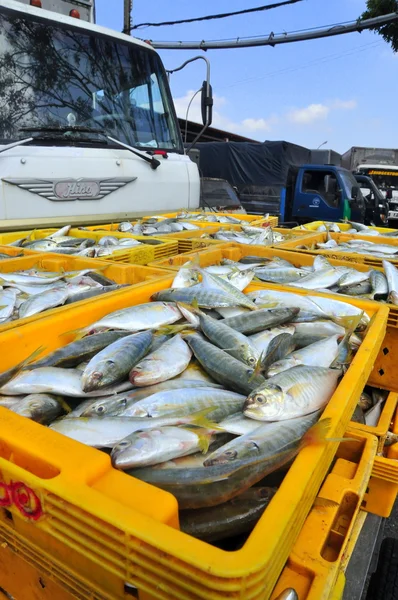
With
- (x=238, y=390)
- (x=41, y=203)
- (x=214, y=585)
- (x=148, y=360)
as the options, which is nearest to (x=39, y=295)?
(x=148, y=360)

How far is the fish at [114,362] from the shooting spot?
1.41 m

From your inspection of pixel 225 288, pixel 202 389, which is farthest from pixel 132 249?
pixel 202 389

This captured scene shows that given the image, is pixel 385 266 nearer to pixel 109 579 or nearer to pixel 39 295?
pixel 39 295

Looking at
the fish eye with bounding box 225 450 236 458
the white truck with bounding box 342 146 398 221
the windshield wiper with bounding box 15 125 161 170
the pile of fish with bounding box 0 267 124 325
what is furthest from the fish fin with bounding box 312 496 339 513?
the white truck with bounding box 342 146 398 221

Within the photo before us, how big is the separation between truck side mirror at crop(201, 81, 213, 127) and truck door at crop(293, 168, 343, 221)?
6.96 metres

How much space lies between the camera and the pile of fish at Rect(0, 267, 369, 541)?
1.01 metres

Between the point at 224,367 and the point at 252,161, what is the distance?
15.7 meters

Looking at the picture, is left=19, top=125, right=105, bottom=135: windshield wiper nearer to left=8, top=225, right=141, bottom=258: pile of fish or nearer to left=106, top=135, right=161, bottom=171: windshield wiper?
left=106, top=135, right=161, bottom=171: windshield wiper

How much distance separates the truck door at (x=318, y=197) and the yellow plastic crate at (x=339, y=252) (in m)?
6.84

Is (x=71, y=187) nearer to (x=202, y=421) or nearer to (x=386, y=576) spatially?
(x=202, y=421)

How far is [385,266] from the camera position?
2816 millimetres

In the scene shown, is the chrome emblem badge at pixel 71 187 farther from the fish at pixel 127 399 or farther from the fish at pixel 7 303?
the fish at pixel 127 399

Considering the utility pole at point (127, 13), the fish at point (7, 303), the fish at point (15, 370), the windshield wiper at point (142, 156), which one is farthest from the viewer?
the utility pole at point (127, 13)

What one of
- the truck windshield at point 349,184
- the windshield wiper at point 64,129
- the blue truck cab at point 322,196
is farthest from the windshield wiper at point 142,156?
the truck windshield at point 349,184
